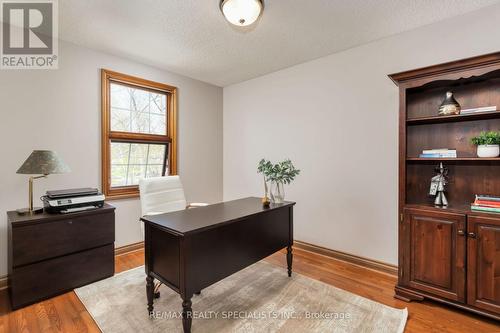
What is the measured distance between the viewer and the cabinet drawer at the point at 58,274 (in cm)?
204

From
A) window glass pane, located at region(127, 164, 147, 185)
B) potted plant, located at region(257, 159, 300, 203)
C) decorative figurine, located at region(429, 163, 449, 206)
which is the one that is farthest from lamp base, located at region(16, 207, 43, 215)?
decorative figurine, located at region(429, 163, 449, 206)

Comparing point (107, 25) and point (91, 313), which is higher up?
point (107, 25)

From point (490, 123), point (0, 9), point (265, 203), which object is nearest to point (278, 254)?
point (265, 203)

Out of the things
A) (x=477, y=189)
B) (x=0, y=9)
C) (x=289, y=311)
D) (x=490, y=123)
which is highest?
(x=0, y=9)

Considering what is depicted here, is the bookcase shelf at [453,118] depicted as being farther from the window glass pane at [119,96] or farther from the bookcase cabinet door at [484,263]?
the window glass pane at [119,96]

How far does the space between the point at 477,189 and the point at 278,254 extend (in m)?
2.14

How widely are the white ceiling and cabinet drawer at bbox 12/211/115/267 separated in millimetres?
1869

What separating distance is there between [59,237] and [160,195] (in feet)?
3.09

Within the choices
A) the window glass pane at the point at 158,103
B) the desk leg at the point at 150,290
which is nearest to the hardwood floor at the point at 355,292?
the desk leg at the point at 150,290

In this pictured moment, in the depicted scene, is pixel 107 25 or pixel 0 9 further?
pixel 107 25

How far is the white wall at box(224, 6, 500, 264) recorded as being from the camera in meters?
2.37

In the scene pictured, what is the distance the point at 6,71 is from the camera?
2.35 meters

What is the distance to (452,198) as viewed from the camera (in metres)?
2.26

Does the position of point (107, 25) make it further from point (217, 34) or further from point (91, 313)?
point (91, 313)
